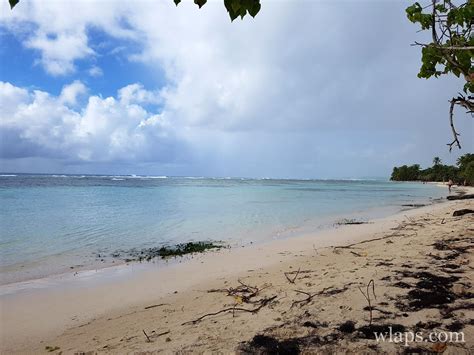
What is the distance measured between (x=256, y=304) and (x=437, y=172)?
12872 cm

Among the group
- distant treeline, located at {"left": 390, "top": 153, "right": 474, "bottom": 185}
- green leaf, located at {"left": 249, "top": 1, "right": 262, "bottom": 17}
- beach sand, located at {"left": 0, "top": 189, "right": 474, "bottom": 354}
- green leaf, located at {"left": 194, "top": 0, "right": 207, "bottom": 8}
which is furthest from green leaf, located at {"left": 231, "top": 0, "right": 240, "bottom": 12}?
distant treeline, located at {"left": 390, "top": 153, "right": 474, "bottom": 185}

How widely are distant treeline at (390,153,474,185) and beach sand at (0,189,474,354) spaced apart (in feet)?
238

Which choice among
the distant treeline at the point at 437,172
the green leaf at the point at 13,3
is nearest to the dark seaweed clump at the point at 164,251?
the green leaf at the point at 13,3

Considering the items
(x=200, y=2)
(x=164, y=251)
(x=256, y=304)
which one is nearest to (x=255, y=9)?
(x=200, y=2)

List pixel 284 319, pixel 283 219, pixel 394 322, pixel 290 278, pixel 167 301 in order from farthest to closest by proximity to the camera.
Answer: pixel 283 219 < pixel 290 278 < pixel 167 301 < pixel 284 319 < pixel 394 322

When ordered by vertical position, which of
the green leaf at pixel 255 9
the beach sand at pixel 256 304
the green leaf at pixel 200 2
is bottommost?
the beach sand at pixel 256 304

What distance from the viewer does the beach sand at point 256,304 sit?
10.5ft

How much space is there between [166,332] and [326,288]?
2.35 meters

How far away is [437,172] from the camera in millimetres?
110875

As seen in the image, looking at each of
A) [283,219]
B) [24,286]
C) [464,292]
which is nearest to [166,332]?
[464,292]

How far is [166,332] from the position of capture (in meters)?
3.78

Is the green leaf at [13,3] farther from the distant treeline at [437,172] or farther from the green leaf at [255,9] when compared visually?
the distant treeline at [437,172]

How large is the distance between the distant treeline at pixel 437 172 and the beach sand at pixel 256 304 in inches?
2851

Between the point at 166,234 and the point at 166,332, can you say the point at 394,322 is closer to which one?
the point at 166,332
